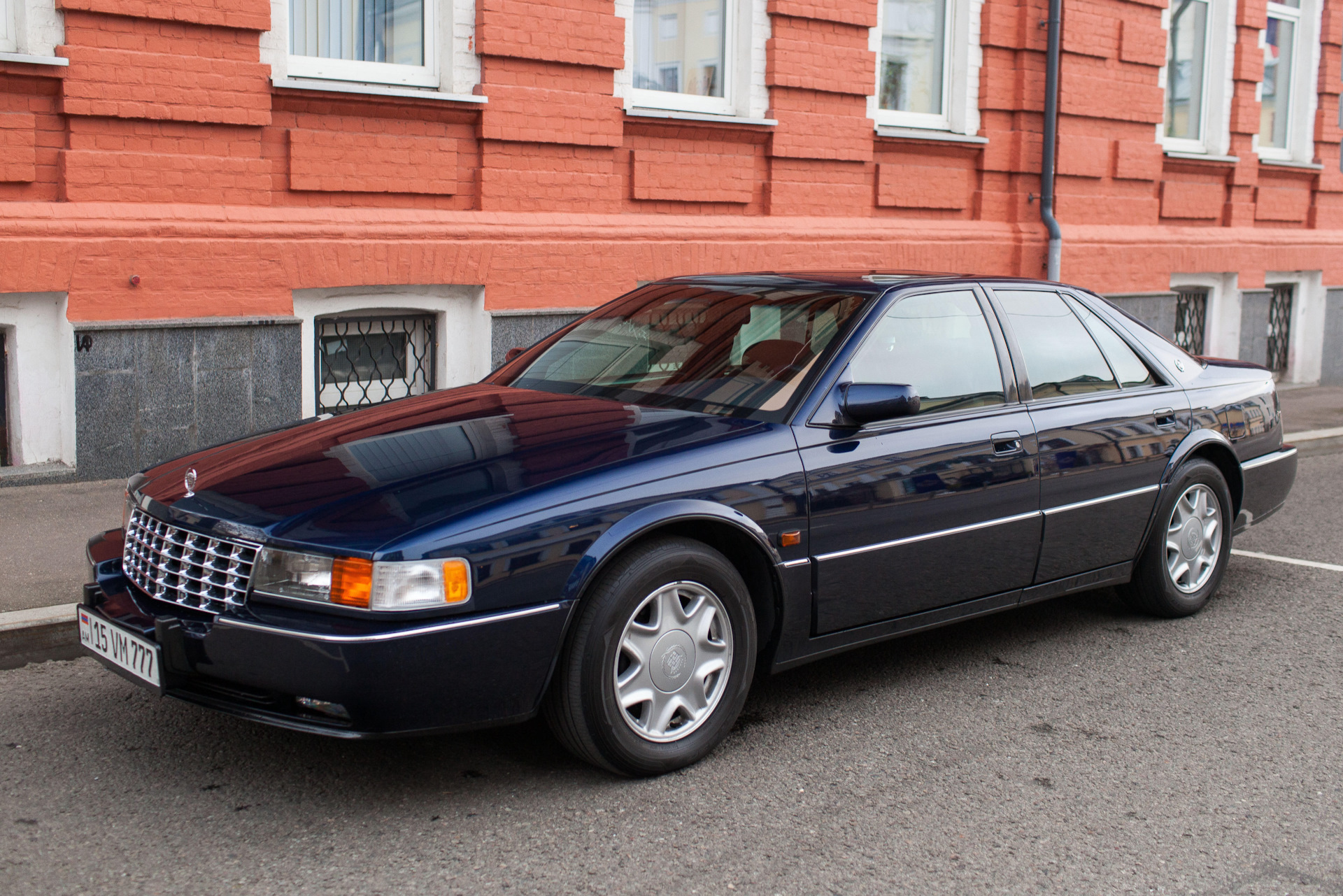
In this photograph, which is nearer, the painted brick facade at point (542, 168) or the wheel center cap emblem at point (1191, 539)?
the wheel center cap emblem at point (1191, 539)

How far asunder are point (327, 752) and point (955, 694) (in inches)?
81.8

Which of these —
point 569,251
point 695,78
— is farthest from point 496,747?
point 695,78

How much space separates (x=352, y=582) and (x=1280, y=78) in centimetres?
1495

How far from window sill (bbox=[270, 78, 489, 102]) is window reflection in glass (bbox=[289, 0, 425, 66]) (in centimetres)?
28

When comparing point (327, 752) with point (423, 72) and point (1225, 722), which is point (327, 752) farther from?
point (423, 72)

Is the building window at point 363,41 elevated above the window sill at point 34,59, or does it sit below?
above

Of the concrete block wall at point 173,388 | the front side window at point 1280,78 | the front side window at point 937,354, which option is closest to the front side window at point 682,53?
the concrete block wall at point 173,388

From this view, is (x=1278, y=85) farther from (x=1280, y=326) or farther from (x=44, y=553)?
(x=44, y=553)

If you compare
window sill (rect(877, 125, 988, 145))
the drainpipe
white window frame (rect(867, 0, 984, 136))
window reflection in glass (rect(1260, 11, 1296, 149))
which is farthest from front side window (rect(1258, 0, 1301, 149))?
window sill (rect(877, 125, 988, 145))

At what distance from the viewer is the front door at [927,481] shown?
4156 mm

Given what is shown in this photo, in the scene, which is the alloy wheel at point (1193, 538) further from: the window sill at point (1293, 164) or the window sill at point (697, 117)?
the window sill at point (1293, 164)

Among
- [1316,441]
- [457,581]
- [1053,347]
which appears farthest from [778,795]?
[1316,441]

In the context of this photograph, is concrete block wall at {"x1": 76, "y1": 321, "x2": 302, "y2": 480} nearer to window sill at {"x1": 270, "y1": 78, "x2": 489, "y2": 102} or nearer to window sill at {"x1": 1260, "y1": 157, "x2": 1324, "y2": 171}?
window sill at {"x1": 270, "y1": 78, "x2": 489, "y2": 102}

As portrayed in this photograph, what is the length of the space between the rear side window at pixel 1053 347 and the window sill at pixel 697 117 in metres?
4.88
